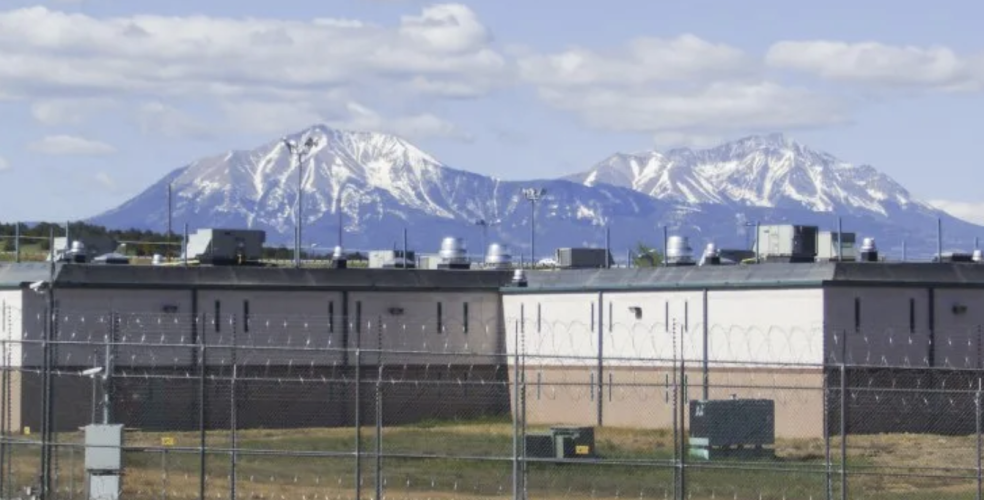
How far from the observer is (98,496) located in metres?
35.8

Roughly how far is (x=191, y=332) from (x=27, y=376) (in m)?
5.22

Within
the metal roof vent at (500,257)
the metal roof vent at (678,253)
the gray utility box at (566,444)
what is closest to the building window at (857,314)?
the metal roof vent at (678,253)

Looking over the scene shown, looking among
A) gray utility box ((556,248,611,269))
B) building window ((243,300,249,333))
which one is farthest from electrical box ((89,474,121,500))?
gray utility box ((556,248,611,269))

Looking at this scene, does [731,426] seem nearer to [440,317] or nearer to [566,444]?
[566,444]

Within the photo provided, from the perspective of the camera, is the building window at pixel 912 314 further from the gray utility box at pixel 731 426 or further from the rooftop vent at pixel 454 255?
the rooftop vent at pixel 454 255

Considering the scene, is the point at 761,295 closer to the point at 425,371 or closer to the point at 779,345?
the point at 779,345

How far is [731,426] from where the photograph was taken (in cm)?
4794

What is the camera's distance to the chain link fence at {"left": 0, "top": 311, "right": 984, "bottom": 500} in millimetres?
41125

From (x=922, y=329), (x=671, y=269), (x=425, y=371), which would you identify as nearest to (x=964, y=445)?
(x=922, y=329)

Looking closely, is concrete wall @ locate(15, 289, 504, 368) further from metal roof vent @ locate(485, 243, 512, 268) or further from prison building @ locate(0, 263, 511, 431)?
metal roof vent @ locate(485, 243, 512, 268)

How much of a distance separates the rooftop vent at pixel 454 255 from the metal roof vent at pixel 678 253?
707 cm

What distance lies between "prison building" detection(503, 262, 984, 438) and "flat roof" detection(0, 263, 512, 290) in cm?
454

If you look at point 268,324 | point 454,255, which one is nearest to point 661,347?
point 268,324

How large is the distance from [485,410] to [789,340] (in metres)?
11.1
